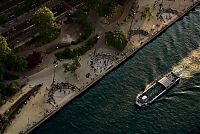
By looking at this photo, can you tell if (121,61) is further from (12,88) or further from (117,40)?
(12,88)

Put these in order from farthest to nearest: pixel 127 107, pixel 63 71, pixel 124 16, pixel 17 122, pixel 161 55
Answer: pixel 124 16 < pixel 161 55 < pixel 63 71 < pixel 127 107 < pixel 17 122

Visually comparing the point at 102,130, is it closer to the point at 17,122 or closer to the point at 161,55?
the point at 17,122

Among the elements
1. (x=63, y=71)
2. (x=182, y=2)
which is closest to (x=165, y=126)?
(x=63, y=71)

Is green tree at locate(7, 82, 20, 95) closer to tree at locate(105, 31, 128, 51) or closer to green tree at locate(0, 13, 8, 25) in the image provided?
green tree at locate(0, 13, 8, 25)

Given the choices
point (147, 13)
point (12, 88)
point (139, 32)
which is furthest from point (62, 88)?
point (147, 13)

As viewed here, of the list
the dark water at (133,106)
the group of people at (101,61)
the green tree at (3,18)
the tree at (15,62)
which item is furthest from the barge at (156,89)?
the green tree at (3,18)

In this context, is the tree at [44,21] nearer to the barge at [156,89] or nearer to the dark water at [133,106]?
the dark water at [133,106]
